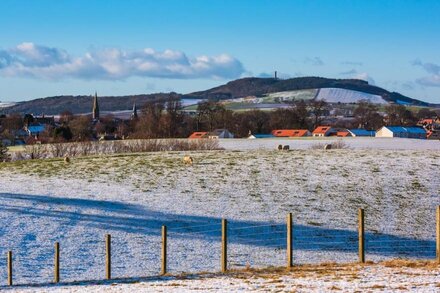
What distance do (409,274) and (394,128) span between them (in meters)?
117

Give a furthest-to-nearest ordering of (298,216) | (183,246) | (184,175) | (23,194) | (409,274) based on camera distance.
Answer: (184,175) < (23,194) < (298,216) < (183,246) < (409,274)

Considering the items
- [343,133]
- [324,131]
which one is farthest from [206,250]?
[343,133]

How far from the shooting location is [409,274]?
57.1 feet

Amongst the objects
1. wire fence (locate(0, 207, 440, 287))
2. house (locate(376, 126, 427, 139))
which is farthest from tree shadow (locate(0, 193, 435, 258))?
house (locate(376, 126, 427, 139))

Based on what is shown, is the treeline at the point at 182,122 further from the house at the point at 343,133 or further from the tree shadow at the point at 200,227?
the tree shadow at the point at 200,227

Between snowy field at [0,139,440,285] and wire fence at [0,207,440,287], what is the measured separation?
1.9 inches

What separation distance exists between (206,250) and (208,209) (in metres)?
7.30

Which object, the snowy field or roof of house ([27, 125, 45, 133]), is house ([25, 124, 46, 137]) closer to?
roof of house ([27, 125, 45, 133])

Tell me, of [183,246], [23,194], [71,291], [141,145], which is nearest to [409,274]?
[71,291]

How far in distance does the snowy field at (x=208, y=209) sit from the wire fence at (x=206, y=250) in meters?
0.05

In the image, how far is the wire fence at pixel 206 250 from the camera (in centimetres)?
2748

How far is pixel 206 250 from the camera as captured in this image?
3119cm

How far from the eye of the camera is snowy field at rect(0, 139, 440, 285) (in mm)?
30031

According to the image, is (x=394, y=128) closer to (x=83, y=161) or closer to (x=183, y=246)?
(x=83, y=161)
